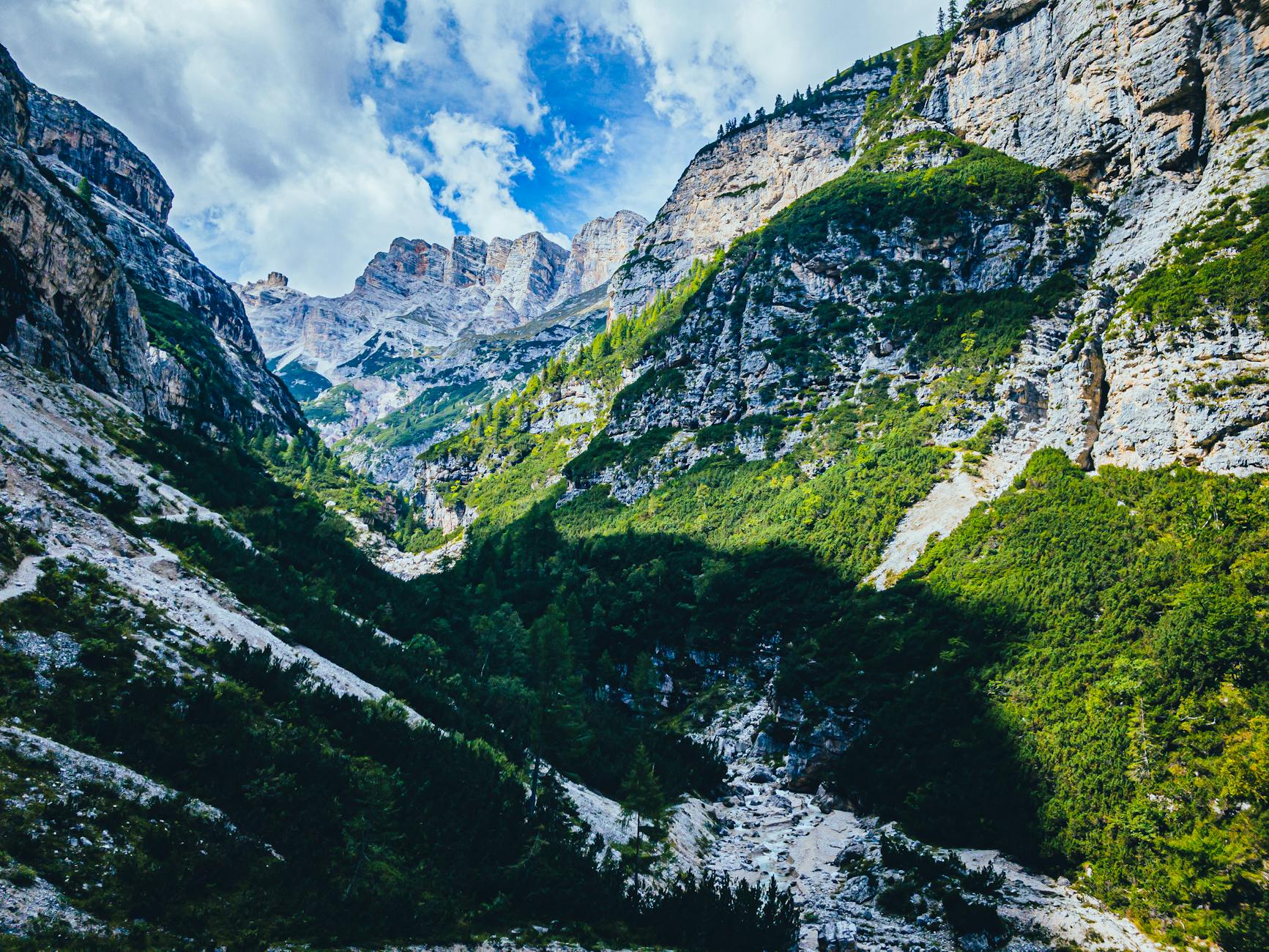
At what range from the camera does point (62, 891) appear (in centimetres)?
1399

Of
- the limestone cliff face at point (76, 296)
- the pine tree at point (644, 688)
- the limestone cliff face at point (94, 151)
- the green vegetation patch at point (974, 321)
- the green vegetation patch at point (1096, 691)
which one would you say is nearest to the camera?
the green vegetation patch at point (1096, 691)

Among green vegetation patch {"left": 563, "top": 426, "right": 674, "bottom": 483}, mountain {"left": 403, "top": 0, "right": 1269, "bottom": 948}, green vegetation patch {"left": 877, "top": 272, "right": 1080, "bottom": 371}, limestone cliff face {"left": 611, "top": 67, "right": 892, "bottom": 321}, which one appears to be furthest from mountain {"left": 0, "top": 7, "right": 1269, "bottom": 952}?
limestone cliff face {"left": 611, "top": 67, "right": 892, "bottom": 321}

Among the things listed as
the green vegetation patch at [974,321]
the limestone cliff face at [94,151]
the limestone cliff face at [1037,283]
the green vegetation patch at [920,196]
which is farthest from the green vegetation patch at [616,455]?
the limestone cliff face at [94,151]

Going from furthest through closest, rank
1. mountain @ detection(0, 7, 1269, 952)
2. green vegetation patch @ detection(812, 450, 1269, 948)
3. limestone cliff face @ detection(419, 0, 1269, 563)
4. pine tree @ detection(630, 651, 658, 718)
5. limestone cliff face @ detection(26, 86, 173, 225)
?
limestone cliff face @ detection(26, 86, 173, 225)
pine tree @ detection(630, 651, 658, 718)
limestone cliff face @ detection(419, 0, 1269, 563)
green vegetation patch @ detection(812, 450, 1269, 948)
mountain @ detection(0, 7, 1269, 952)

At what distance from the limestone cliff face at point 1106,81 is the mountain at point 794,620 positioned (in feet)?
1.73

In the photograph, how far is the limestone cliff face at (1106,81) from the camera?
70688 millimetres

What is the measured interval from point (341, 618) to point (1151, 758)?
5291 centimetres

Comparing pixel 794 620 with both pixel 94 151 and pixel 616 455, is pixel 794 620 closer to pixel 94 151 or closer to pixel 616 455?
pixel 616 455

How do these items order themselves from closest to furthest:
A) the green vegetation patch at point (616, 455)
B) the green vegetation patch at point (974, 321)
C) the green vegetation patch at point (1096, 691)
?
1. the green vegetation patch at point (1096, 691)
2. the green vegetation patch at point (974, 321)
3. the green vegetation patch at point (616, 455)

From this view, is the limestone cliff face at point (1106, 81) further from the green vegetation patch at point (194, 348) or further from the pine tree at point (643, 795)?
the green vegetation patch at point (194, 348)

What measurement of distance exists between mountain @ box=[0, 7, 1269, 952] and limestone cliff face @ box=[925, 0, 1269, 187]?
0.53m

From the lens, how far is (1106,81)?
87.8 meters

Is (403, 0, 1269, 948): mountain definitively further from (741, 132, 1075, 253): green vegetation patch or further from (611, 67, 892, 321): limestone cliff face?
(611, 67, 892, 321): limestone cliff face

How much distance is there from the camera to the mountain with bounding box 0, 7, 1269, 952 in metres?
21.7
